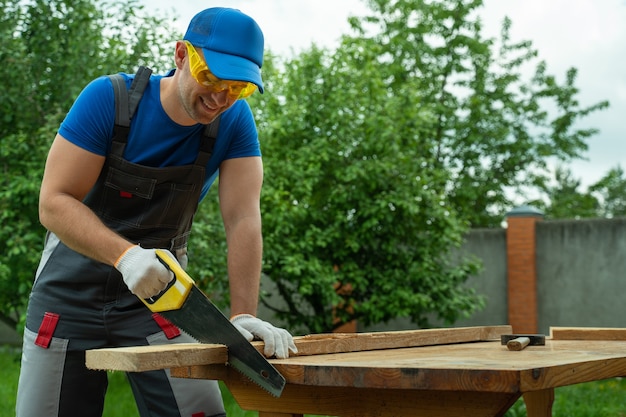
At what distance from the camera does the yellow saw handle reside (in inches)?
88.4

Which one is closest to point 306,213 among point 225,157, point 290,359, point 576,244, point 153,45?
point 153,45

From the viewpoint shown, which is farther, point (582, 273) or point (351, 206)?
point (582, 273)

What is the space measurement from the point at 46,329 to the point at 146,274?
70 cm

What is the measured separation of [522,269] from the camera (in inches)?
448

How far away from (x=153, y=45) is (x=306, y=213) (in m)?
2.80

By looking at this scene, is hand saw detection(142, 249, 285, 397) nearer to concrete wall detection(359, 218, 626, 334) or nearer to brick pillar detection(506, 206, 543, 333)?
concrete wall detection(359, 218, 626, 334)

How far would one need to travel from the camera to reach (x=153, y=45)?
7.07m

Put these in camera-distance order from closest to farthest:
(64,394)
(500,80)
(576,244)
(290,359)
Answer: (290,359) → (64,394) → (576,244) → (500,80)

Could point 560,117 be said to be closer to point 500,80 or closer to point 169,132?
point 500,80

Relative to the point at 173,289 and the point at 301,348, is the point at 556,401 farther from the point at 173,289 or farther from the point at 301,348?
the point at 173,289

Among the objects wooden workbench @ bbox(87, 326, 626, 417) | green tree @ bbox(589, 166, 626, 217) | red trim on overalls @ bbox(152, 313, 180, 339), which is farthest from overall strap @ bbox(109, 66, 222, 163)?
green tree @ bbox(589, 166, 626, 217)

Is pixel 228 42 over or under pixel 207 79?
over

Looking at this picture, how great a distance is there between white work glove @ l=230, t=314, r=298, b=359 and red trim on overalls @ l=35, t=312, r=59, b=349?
25.5 inches

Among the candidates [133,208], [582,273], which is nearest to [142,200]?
[133,208]
